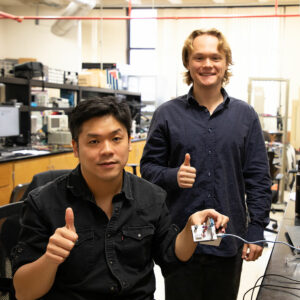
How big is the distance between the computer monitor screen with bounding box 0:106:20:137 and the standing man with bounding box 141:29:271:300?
304cm

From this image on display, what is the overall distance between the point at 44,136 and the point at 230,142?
404 cm

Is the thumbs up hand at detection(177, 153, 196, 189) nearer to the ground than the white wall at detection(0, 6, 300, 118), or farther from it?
nearer to the ground

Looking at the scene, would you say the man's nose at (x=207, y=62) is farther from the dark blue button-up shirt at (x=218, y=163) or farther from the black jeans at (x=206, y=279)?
the black jeans at (x=206, y=279)

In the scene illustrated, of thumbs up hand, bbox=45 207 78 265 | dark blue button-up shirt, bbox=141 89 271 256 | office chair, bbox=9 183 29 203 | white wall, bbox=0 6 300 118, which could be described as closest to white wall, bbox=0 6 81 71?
white wall, bbox=0 6 300 118

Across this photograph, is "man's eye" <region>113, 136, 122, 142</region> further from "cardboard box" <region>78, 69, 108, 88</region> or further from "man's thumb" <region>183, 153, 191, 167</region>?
"cardboard box" <region>78, 69, 108, 88</region>

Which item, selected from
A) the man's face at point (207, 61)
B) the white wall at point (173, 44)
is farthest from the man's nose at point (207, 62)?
the white wall at point (173, 44)

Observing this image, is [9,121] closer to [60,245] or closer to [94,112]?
[94,112]

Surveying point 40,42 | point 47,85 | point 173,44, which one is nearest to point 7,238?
point 47,85

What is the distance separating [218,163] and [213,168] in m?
0.03

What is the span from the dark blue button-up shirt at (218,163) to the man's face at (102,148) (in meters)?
0.37

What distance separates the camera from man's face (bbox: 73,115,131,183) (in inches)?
47.6

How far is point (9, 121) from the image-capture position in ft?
14.3

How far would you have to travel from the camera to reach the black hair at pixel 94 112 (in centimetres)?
123

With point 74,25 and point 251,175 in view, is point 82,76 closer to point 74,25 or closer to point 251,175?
point 74,25
